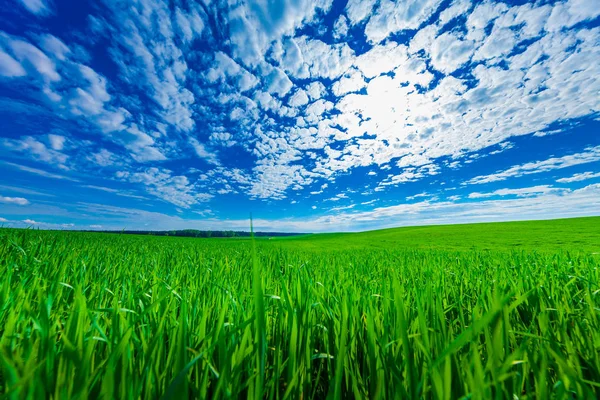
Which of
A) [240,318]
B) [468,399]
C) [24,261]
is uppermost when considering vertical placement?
[24,261]

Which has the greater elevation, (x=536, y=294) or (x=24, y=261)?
(x=24, y=261)

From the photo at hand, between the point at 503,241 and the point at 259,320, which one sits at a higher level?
the point at 259,320

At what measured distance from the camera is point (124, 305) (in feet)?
5.31

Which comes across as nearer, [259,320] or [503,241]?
[259,320]

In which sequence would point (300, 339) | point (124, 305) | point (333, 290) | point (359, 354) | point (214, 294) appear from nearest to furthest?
A: point (300, 339) → point (359, 354) → point (124, 305) → point (214, 294) → point (333, 290)

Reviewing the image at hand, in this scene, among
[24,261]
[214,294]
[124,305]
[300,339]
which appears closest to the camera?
[300,339]

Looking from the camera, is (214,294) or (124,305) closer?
(124,305)

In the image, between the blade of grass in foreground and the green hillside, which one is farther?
the green hillside

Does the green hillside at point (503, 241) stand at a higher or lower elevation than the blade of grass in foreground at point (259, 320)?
lower

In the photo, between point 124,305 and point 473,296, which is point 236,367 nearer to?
point 124,305

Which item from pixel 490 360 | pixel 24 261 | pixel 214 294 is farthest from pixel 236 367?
pixel 24 261

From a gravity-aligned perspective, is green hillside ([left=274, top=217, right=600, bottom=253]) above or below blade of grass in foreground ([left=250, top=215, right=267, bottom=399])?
below

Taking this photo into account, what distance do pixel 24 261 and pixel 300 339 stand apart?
3.69 m

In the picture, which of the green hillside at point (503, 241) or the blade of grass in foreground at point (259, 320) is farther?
the green hillside at point (503, 241)
